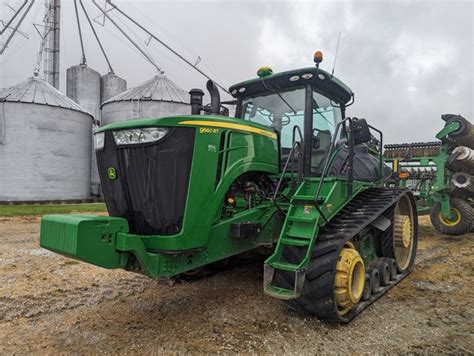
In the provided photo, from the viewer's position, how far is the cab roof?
431cm

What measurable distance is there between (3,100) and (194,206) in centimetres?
2101

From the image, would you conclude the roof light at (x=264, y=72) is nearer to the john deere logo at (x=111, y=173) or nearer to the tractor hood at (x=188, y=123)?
the tractor hood at (x=188, y=123)

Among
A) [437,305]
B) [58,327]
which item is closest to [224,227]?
[58,327]

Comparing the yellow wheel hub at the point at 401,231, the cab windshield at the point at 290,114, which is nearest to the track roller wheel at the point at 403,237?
the yellow wheel hub at the point at 401,231

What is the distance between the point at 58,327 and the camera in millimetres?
3559

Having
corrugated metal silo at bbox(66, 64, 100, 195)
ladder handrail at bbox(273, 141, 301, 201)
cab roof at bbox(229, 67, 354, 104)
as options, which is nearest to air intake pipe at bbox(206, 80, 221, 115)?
cab roof at bbox(229, 67, 354, 104)

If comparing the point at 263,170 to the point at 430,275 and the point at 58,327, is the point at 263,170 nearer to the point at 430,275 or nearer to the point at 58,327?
the point at 58,327

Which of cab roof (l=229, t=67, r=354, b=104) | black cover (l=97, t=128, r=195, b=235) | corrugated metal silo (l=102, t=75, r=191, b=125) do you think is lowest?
black cover (l=97, t=128, r=195, b=235)

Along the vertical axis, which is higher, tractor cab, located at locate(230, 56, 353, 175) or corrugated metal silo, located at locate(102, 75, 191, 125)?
corrugated metal silo, located at locate(102, 75, 191, 125)

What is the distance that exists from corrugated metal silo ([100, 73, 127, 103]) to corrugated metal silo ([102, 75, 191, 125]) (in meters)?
6.21

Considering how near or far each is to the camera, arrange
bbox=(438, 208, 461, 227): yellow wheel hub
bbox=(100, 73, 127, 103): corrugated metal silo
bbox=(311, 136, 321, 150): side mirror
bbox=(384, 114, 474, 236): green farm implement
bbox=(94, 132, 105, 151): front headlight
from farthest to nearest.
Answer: bbox=(100, 73, 127, 103): corrugated metal silo → bbox=(438, 208, 461, 227): yellow wheel hub → bbox=(384, 114, 474, 236): green farm implement → bbox=(311, 136, 321, 150): side mirror → bbox=(94, 132, 105, 151): front headlight

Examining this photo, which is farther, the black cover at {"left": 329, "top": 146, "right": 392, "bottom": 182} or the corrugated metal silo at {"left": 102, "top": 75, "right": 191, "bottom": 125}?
the corrugated metal silo at {"left": 102, "top": 75, "right": 191, "bottom": 125}

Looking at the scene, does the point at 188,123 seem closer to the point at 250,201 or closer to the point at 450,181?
the point at 250,201

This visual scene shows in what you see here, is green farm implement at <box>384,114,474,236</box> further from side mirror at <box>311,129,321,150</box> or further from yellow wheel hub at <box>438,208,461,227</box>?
side mirror at <box>311,129,321,150</box>
